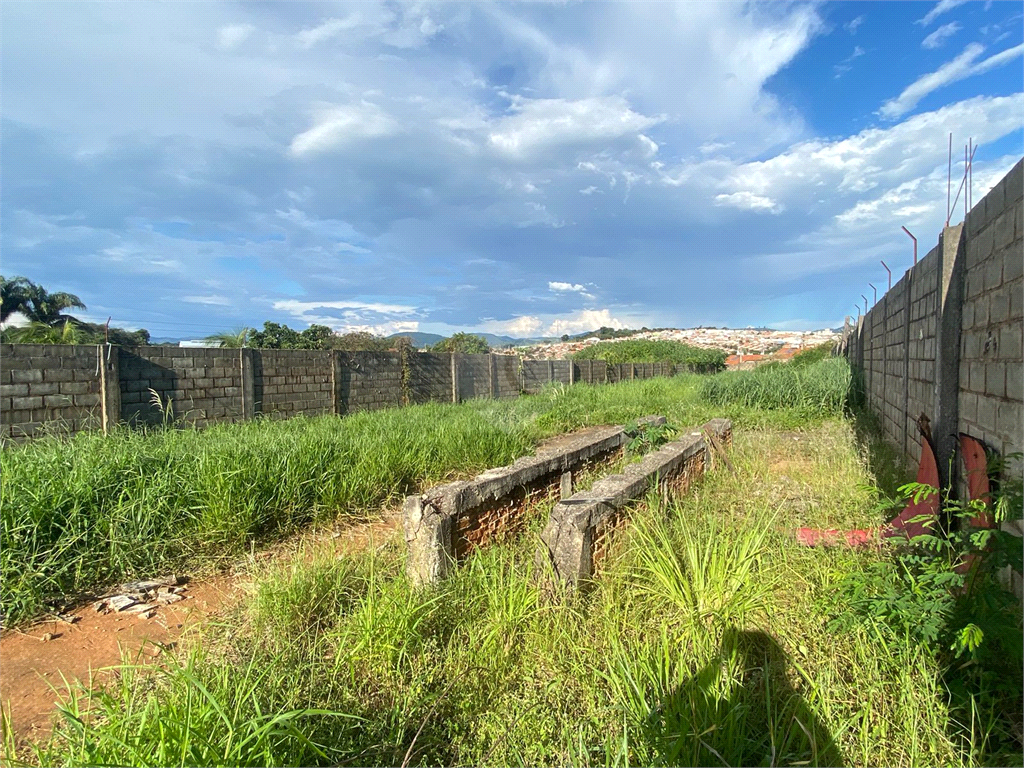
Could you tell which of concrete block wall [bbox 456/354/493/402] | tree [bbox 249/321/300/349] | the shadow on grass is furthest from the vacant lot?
tree [bbox 249/321/300/349]

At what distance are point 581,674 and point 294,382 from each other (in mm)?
7552

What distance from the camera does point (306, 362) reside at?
28.3 feet

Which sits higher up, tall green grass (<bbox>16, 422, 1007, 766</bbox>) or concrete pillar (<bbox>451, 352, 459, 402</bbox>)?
concrete pillar (<bbox>451, 352, 459, 402</bbox>)

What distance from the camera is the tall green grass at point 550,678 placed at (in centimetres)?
160

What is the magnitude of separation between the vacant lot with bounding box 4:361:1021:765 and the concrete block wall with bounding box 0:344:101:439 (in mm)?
3435

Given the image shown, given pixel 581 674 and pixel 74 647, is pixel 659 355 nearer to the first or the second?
pixel 581 674

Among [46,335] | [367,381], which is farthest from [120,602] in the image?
[46,335]

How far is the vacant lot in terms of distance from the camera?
161cm

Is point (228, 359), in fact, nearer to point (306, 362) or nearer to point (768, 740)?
point (306, 362)

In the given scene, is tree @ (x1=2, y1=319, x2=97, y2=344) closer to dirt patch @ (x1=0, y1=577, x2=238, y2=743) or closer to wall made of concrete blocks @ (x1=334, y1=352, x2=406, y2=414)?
wall made of concrete blocks @ (x1=334, y1=352, x2=406, y2=414)

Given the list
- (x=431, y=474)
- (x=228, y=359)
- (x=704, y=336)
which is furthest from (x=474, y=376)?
(x=704, y=336)

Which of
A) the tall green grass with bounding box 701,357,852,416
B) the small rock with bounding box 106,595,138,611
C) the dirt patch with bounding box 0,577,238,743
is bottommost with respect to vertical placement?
the dirt patch with bounding box 0,577,238,743

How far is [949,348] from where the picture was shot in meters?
2.98

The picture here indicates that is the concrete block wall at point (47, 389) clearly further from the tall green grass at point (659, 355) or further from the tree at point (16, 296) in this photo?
the tall green grass at point (659, 355)
